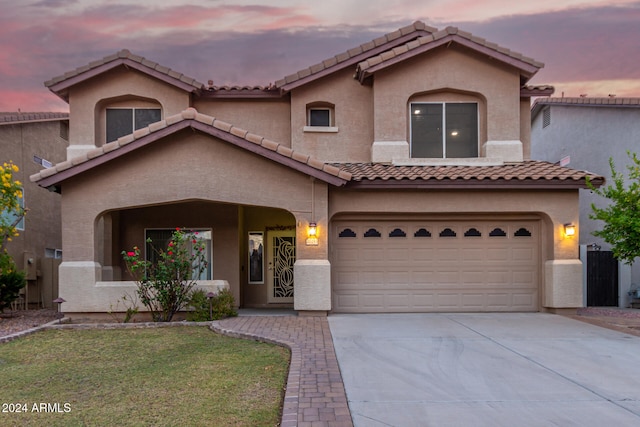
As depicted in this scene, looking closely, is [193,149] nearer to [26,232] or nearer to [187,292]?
[187,292]

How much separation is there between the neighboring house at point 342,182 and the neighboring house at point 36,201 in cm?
294

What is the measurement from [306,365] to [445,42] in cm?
983

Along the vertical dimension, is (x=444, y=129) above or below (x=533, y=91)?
below

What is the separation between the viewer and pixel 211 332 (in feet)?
30.6

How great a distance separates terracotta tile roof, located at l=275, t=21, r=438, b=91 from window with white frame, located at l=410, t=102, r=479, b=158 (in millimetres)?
2093

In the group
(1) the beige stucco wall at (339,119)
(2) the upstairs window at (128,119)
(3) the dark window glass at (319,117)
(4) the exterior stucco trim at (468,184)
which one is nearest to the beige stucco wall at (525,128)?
(4) the exterior stucco trim at (468,184)

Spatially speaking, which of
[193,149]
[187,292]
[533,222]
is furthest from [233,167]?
[533,222]

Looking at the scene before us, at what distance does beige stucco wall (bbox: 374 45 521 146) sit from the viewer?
1294 centimetres

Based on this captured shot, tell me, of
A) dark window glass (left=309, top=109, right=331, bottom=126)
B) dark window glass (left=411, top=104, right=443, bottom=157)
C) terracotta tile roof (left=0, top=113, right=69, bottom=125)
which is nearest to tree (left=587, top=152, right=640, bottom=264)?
dark window glass (left=411, top=104, right=443, bottom=157)

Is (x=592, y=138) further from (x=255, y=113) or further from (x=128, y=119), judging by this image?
(x=128, y=119)

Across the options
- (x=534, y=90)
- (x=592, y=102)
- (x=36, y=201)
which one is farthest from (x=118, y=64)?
(x=592, y=102)

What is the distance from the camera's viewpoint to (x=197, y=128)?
10695 mm

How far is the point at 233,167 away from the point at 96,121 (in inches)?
210

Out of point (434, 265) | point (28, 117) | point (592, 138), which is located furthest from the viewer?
point (592, 138)
